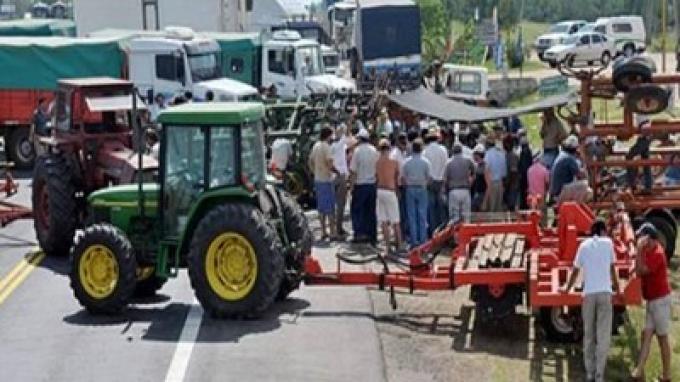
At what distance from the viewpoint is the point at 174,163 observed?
50.3 ft

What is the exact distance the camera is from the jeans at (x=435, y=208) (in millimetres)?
20078

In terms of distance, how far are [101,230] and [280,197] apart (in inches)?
86.6

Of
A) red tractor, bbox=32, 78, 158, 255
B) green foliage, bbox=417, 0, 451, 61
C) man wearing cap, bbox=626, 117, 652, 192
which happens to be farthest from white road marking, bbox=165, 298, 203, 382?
green foliage, bbox=417, 0, 451, 61

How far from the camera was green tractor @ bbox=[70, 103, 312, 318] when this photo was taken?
14852mm

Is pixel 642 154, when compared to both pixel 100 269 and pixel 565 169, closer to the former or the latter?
pixel 565 169

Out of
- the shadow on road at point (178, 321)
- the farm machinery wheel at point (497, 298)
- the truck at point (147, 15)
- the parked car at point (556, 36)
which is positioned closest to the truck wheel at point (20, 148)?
the truck at point (147, 15)

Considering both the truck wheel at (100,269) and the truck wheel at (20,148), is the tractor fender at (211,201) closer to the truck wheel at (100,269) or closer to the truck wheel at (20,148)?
the truck wheel at (100,269)

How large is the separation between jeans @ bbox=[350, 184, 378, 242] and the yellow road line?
185 inches

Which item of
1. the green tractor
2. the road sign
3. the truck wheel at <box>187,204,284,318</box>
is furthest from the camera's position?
the road sign

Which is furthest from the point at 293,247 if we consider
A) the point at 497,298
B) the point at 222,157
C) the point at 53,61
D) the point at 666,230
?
the point at 53,61

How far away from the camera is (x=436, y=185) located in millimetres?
20047

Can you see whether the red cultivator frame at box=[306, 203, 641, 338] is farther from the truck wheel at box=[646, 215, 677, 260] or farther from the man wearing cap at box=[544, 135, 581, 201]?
the truck wheel at box=[646, 215, 677, 260]

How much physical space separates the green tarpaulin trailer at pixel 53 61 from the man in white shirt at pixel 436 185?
14065 millimetres

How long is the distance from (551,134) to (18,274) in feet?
28.1
